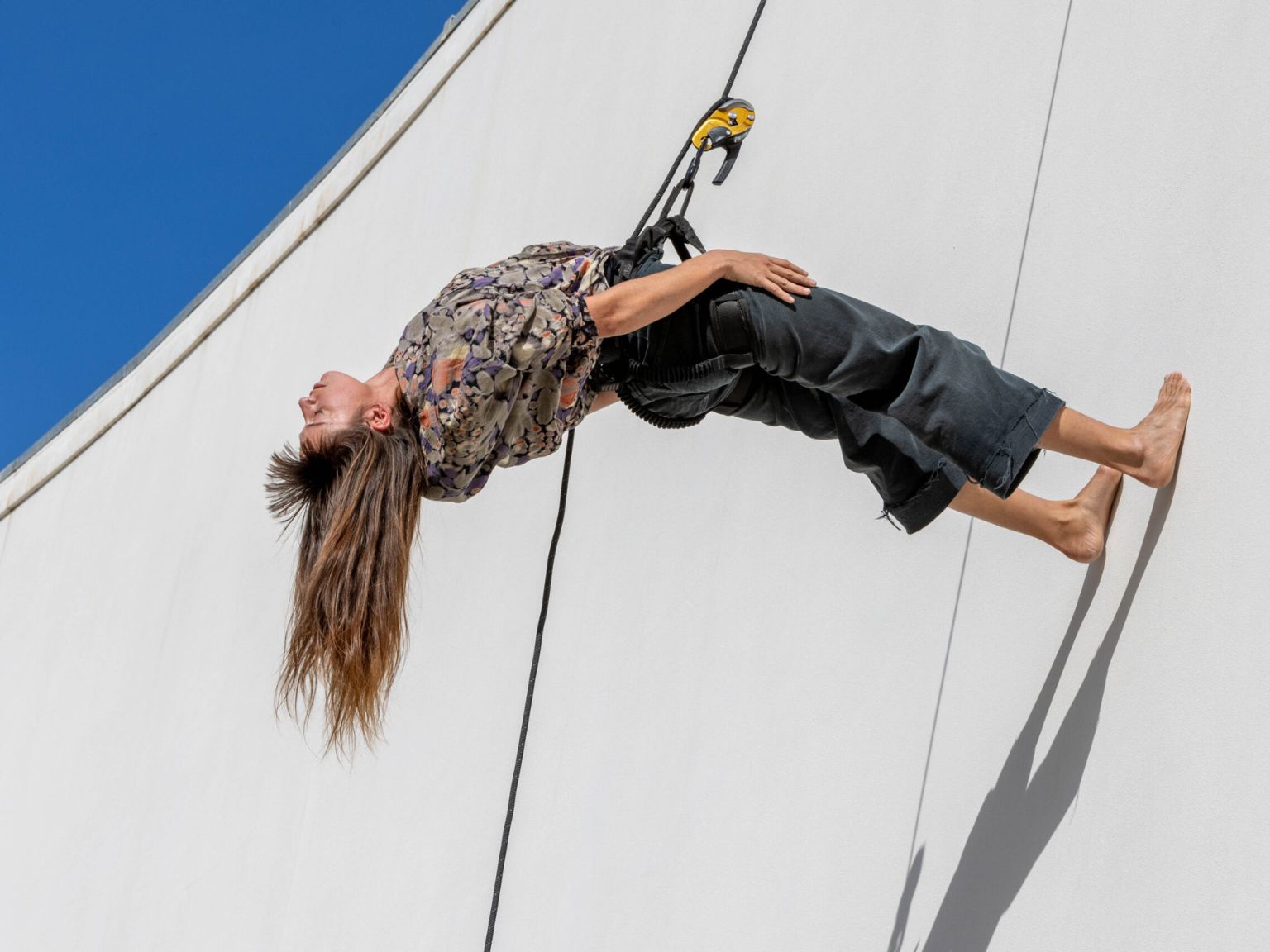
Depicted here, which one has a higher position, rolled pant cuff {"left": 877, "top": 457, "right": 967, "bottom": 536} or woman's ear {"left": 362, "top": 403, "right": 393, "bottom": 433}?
rolled pant cuff {"left": 877, "top": 457, "right": 967, "bottom": 536}

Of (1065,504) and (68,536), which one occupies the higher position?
(68,536)

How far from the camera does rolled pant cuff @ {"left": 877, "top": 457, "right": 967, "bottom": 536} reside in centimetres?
200

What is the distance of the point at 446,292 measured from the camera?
6.01 feet

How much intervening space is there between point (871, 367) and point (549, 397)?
0.40m

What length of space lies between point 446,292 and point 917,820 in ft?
3.54

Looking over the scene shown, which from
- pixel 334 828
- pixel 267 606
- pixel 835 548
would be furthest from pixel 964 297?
pixel 267 606

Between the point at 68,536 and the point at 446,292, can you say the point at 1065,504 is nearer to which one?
the point at 446,292

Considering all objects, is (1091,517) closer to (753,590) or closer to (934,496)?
(934,496)

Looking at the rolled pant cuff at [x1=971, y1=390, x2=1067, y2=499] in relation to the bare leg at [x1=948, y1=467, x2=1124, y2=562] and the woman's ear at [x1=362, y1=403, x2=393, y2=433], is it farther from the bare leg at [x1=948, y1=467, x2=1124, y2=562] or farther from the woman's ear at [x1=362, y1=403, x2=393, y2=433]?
the woman's ear at [x1=362, y1=403, x2=393, y2=433]

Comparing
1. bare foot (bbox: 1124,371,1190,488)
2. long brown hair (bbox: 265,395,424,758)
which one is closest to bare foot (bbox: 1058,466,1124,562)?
bare foot (bbox: 1124,371,1190,488)

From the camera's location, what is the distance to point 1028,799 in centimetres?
196

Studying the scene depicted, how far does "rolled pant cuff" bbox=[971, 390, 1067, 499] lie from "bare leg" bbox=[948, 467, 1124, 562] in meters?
0.23

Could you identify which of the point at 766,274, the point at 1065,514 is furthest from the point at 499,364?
the point at 1065,514

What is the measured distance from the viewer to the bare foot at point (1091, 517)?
200 centimetres
